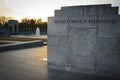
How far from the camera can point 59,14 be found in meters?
6.25

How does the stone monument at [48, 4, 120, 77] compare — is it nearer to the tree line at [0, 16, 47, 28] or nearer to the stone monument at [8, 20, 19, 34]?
the stone monument at [8, 20, 19, 34]

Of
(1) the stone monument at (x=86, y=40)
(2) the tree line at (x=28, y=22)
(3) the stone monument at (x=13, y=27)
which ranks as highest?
(2) the tree line at (x=28, y=22)

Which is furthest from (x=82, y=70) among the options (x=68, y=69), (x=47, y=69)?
(x=47, y=69)

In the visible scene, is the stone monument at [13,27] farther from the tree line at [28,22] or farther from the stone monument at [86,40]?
the stone monument at [86,40]

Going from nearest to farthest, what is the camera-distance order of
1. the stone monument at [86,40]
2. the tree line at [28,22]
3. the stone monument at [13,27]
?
the stone monument at [86,40]
the stone monument at [13,27]
the tree line at [28,22]

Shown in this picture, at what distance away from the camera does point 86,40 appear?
5.83 m

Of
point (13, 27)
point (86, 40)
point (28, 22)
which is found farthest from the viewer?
point (28, 22)

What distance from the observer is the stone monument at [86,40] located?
545cm

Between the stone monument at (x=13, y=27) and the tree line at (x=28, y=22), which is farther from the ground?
the tree line at (x=28, y=22)

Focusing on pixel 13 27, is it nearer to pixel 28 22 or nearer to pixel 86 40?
pixel 28 22

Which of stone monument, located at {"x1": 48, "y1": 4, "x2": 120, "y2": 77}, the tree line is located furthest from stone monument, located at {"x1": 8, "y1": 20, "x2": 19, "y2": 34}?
stone monument, located at {"x1": 48, "y1": 4, "x2": 120, "y2": 77}

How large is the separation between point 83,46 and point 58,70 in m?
1.61

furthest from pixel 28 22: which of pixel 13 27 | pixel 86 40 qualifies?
pixel 86 40

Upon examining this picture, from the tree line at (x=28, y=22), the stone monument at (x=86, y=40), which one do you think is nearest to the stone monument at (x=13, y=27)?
the tree line at (x=28, y=22)
